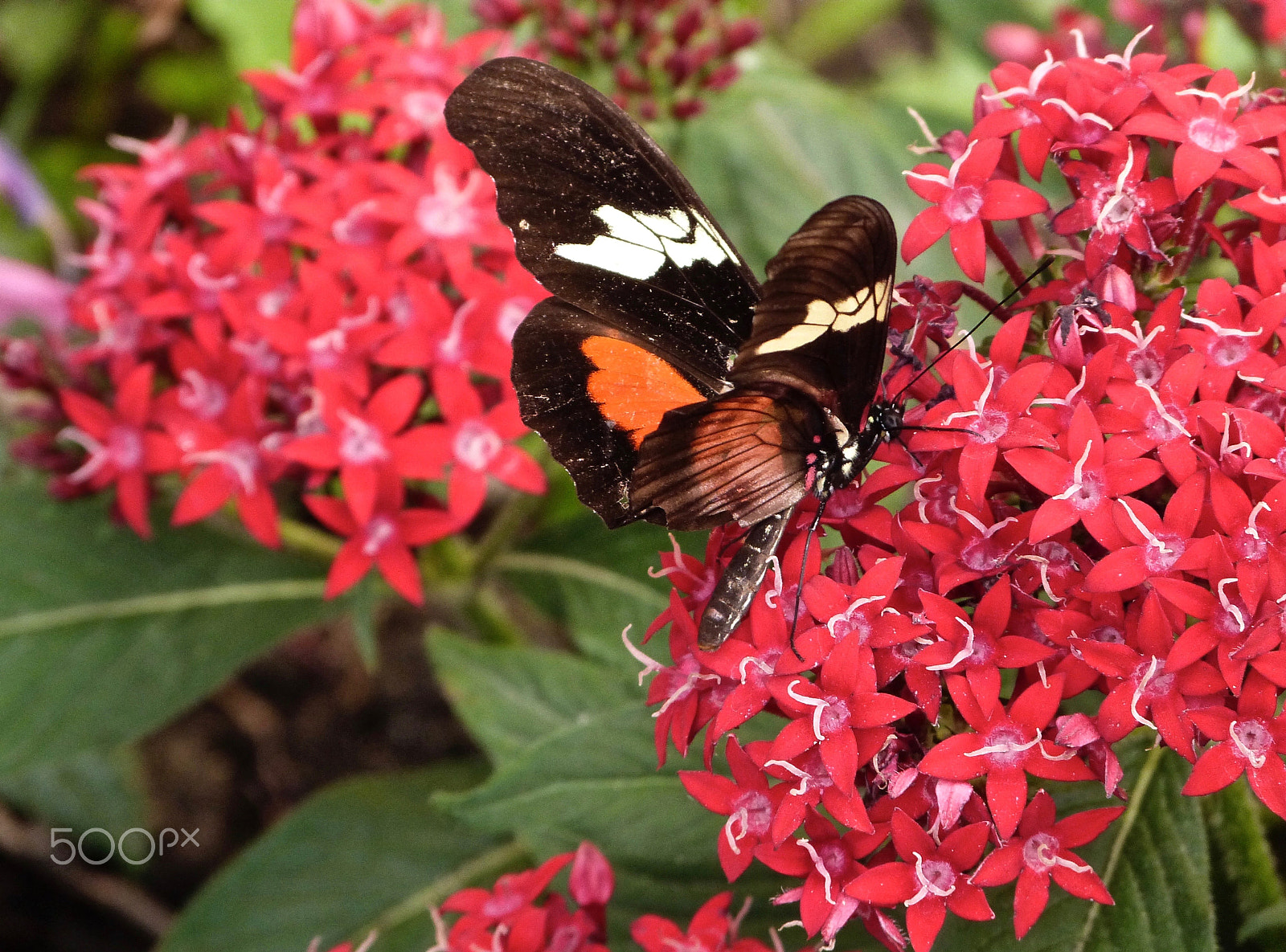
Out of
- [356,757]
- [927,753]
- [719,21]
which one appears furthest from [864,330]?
[356,757]

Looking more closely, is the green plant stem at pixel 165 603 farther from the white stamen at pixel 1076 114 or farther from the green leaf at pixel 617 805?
the white stamen at pixel 1076 114

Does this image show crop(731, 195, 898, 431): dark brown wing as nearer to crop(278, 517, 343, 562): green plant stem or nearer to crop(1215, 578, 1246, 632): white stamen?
crop(1215, 578, 1246, 632): white stamen

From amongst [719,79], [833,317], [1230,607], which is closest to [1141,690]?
[1230,607]

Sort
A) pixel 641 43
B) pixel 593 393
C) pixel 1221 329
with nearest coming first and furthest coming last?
pixel 1221 329 → pixel 593 393 → pixel 641 43

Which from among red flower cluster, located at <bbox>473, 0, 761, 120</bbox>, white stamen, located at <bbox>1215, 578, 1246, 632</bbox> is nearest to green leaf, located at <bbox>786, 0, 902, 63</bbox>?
red flower cluster, located at <bbox>473, 0, 761, 120</bbox>

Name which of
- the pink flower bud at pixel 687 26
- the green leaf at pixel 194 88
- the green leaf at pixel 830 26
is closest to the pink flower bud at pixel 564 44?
the pink flower bud at pixel 687 26

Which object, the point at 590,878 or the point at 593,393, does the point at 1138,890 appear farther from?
the point at 593,393

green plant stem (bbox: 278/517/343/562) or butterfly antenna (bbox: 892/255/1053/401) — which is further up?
butterfly antenna (bbox: 892/255/1053/401)

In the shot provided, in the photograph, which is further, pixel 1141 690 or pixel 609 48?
pixel 609 48
